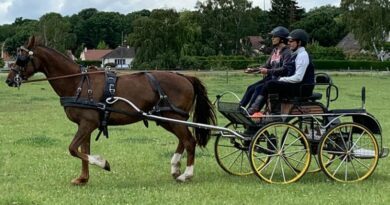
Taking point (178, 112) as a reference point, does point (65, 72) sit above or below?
above

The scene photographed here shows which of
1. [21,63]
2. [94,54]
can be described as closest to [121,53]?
[94,54]

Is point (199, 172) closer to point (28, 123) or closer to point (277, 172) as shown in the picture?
point (277, 172)

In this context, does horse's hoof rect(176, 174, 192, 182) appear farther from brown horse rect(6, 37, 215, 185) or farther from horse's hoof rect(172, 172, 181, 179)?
horse's hoof rect(172, 172, 181, 179)

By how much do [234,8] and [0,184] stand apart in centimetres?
8690

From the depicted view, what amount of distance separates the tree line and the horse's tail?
37616mm

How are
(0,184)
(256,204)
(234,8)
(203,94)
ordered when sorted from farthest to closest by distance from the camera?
(234,8), (203,94), (0,184), (256,204)

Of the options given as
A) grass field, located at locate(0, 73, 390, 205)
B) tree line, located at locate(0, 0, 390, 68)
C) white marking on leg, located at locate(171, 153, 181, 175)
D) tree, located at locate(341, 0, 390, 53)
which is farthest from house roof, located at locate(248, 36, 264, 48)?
white marking on leg, located at locate(171, 153, 181, 175)

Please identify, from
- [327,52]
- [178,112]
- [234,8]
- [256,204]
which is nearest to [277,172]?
[178,112]

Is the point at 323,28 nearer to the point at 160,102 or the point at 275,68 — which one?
the point at 275,68

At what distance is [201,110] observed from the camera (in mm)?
9547

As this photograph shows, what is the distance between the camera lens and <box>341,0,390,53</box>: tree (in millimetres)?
74625

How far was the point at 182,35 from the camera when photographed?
7025 centimetres

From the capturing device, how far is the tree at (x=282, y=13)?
102500mm

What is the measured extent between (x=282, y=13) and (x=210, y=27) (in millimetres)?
17881
